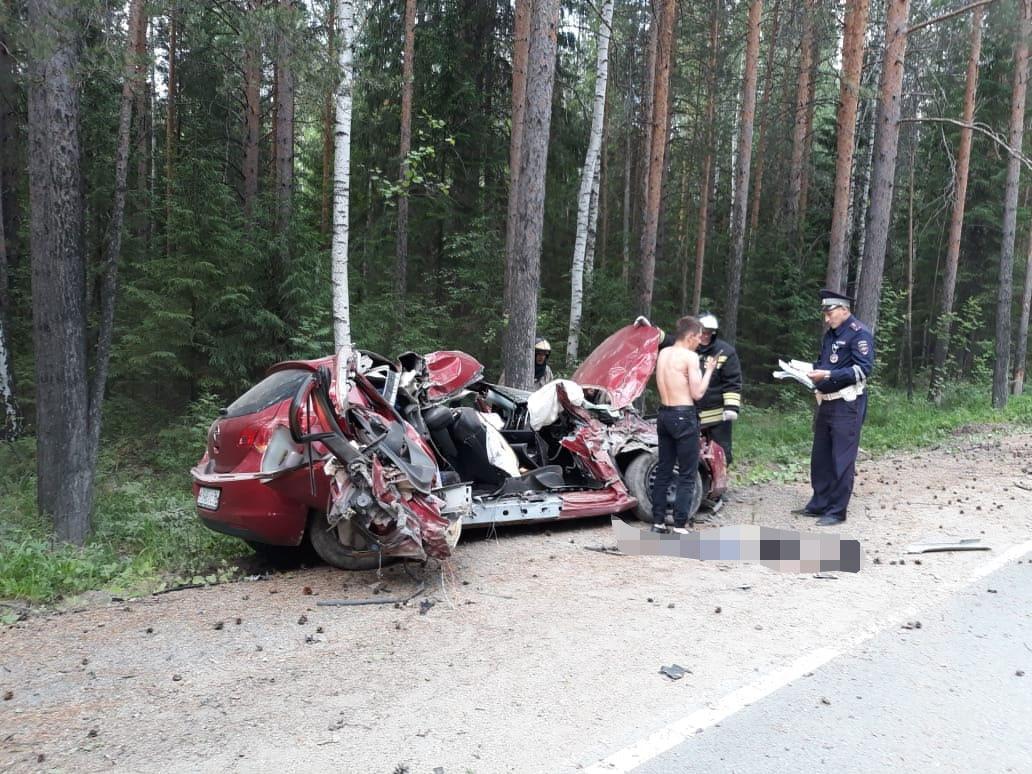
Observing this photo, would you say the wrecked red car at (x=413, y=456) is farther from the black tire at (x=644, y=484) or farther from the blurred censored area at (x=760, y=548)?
the blurred censored area at (x=760, y=548)

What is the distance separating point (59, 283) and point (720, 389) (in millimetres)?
6790

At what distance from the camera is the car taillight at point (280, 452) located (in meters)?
5.10

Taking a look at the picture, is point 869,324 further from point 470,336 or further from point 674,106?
point 674,106

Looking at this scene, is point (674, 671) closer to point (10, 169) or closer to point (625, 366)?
point (625, 366)

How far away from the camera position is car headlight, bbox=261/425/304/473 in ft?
16.7

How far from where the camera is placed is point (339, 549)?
5.55 m

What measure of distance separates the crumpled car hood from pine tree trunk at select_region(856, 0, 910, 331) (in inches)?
236

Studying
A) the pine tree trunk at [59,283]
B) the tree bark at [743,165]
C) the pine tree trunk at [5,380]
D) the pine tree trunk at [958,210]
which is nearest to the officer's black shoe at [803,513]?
the pine tree trunk at [59,283]

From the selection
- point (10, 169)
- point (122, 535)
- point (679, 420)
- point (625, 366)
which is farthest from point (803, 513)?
point (10, 169)

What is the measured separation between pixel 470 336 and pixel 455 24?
819cm

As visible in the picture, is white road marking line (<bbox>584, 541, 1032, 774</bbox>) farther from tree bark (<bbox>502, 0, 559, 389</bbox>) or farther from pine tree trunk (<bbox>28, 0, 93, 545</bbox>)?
pine tree trunk (<bbox>28, 0, 93, 545</bbox>)

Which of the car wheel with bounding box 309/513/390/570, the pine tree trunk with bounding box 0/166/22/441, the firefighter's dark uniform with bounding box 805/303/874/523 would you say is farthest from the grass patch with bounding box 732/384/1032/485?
the pine tree trunk with bounding box 0/166/22/441

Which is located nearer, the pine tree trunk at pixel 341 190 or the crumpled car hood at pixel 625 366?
the crumpled car hood at pixel 625 366

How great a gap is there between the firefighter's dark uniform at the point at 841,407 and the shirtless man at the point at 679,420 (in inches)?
57.7
